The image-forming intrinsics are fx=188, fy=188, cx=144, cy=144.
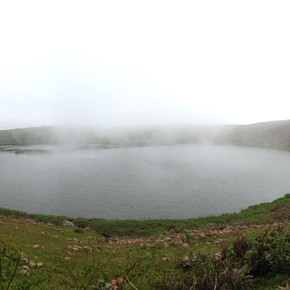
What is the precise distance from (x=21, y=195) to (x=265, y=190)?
1833 inches

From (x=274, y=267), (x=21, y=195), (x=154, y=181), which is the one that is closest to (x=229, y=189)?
(x=154, y=181)

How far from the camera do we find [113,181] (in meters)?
44.3

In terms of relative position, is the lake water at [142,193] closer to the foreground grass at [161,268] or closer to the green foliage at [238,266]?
the foreground grass at [161,268]

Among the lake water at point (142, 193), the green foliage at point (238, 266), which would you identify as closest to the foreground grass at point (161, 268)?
the green foliage at point (238, 266)

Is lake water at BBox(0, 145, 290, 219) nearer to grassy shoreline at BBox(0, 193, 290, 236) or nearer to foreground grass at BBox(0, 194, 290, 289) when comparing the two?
grassy shoreline at BBox(0, 193, 290, 236)

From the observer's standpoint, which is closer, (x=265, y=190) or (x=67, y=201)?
(x=67, y=201)

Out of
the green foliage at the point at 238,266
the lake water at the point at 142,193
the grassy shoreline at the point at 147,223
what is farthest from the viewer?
the lake water at the point at 142,193

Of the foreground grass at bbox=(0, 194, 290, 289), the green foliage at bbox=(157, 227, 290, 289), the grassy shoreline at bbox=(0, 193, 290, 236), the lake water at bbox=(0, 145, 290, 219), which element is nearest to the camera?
the green foliage at bbox=(157, 227, 290, 289)

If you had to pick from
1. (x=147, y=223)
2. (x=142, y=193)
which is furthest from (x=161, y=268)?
(x=142, y=193)

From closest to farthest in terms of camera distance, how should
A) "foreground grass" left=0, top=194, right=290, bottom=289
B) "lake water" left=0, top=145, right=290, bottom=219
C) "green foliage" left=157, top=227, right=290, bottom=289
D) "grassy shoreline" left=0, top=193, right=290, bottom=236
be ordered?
1. "green foliage" left=157, top=227, right=290, bottom=289
2. "foreground grass" left=0, top=194, right=290, bottom=289
3. "grassy shoreline" left=0, top=193, right=290, bottom=236
4. "lake water" left=0, top=145, right=290, bottom=219

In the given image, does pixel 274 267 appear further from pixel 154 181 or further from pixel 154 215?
pixel 154 181

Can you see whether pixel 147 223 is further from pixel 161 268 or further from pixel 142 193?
pixel 161 268

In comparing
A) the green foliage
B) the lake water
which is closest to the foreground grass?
the green foliage

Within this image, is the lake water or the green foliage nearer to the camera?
the green foliage
